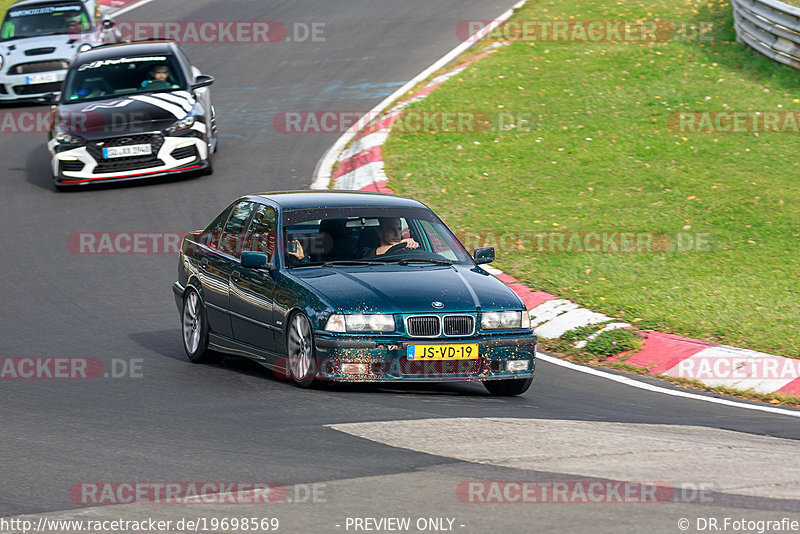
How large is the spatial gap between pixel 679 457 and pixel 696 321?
4.24m

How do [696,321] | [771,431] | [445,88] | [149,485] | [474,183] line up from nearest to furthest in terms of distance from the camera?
[149,485] < [771,431] < [696,321] < [474,183] < [445,88]

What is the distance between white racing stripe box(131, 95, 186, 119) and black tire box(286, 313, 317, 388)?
8.73 m

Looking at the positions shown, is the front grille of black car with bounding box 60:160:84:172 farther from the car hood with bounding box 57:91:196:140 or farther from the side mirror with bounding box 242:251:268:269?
the side mirror with bounding box 242:251:268:269

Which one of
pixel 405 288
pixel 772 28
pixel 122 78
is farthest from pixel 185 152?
pixel 772 28

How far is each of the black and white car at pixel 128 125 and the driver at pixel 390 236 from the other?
25.9 ft

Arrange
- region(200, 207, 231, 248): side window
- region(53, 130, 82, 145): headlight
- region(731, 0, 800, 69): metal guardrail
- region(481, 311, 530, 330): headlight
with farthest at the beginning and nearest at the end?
1. region(731, 0, 800, 69): metal guardrail
2. region(53, 130, 82, 145): headlight
3. region(200, 207, 231, 248): side window
4. region(481, 311, 530, 330): headlight

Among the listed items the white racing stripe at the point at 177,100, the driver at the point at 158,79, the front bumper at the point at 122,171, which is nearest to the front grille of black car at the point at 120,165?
the front bumper at the point at 122,171

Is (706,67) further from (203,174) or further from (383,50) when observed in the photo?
(203,174)

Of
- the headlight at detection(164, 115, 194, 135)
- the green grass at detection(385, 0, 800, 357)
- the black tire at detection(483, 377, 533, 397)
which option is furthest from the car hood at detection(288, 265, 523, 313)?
the headlight at detection(164, 115, 194, 135)

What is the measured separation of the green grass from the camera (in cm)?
1162

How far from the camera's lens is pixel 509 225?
14227 mm

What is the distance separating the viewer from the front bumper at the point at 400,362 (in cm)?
834

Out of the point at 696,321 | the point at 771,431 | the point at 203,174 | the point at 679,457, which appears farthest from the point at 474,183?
the point at 679,457

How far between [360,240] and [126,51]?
997 centimetres
